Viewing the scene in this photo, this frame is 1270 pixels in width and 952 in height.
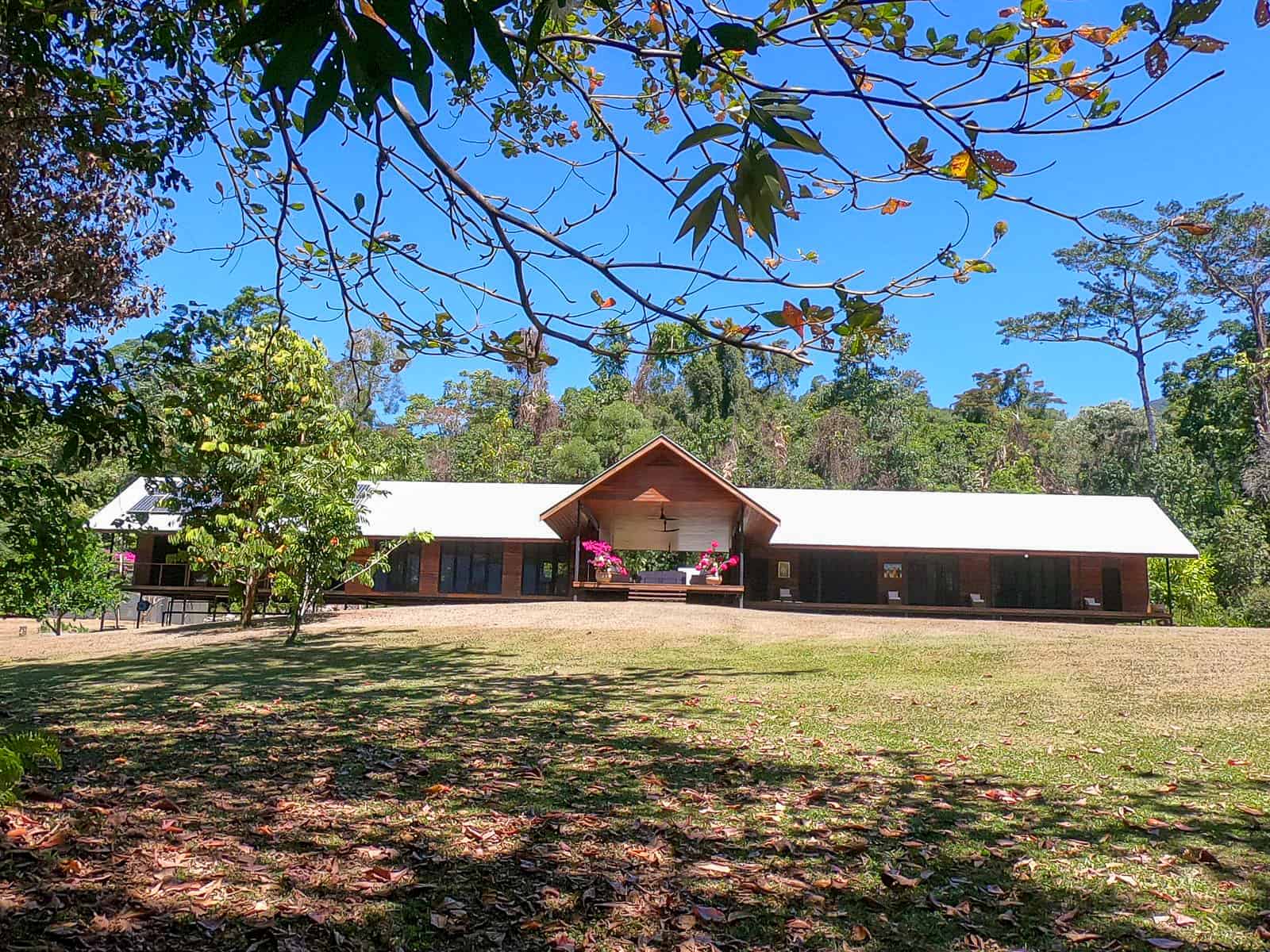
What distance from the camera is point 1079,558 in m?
28.8

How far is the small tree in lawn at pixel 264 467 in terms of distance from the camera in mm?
15867

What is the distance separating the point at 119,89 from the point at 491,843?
20.2 ft

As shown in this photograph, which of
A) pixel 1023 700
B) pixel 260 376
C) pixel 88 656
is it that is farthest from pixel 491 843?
pixel 260 376

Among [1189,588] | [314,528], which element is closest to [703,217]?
[314,528]

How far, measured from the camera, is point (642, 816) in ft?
15.8

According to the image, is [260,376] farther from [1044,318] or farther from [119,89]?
[1044,318]

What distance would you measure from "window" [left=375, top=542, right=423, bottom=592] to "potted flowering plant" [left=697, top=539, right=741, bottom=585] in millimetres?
9360

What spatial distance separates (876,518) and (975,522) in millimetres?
3112

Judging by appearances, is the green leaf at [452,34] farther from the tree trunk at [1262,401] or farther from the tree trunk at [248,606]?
the tree trunk at [1262,401]

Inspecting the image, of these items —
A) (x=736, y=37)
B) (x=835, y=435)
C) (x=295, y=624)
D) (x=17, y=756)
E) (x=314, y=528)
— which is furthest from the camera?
(x=835, y=435)

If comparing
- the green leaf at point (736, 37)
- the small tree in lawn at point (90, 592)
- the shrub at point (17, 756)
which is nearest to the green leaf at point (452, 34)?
the green leaf at point (736, 37)

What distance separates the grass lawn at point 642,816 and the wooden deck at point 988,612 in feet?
58.2

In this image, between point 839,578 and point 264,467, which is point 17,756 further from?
point 839,578

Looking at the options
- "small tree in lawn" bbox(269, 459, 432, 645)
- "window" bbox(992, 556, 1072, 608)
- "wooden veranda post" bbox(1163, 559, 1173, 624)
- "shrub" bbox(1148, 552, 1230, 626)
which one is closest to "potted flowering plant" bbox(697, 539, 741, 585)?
"window" bbox(992, 556, 1072, 608)
